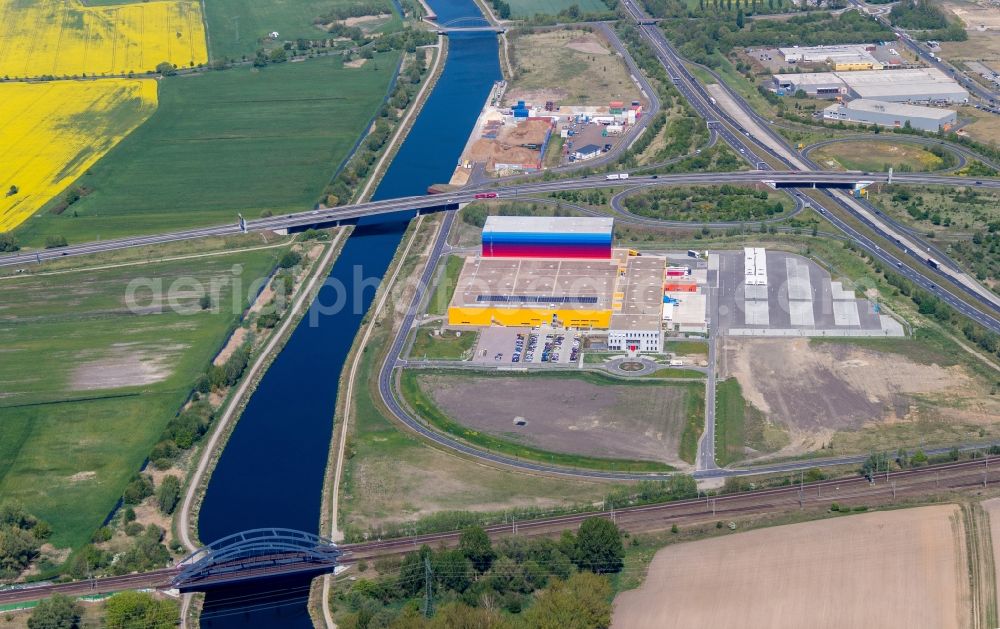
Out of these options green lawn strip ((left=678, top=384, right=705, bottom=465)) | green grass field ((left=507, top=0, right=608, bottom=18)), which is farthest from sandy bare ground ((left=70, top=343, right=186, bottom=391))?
green grass field ((left=507, top=0, right=608, bottom=18))

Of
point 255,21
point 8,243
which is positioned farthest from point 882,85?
point 8,243

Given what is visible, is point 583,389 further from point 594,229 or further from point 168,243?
point 168,243

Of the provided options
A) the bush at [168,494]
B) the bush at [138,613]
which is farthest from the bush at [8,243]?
the bush at [138,613]

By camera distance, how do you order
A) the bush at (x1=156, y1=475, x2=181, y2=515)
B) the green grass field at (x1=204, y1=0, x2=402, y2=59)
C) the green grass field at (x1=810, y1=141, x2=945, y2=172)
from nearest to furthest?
the bush at (x1=156, y1=475, x2=181, y2=515)
the green grass field at (x1=810, y1=141, x2=945, y2=172)
the green grass field at (x1=204, y1=0, x2=402, y2=59)

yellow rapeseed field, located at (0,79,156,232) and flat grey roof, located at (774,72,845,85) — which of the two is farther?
flat grey roof, located at (774,72,845,85)

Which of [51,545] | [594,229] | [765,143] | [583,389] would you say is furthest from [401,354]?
[765,143]

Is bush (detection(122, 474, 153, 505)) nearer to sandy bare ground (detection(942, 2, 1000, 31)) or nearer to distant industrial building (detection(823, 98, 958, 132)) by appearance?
distant industrial building (detection(823, 98, 958, 132))

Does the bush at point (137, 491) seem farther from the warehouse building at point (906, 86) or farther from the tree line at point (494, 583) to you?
the warehouse building at point (906, 86)

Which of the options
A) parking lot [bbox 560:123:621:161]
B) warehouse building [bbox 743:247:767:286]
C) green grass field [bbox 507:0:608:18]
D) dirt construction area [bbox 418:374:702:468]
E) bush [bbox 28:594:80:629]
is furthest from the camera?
green grass field [bbox 507:0:608:18]
